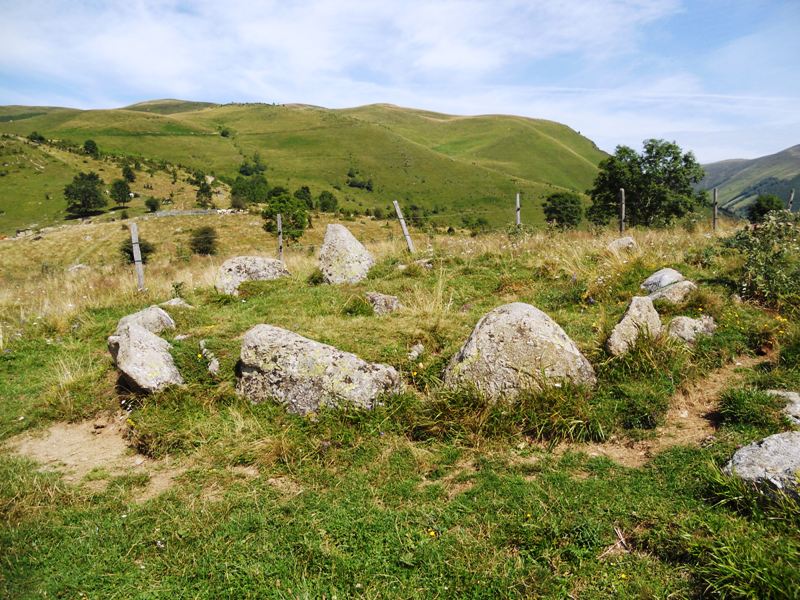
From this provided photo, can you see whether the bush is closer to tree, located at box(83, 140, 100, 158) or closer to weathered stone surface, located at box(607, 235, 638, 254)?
weathered stone surface, located at box(607, 235, 638, 254)

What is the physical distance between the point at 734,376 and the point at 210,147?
176 meters

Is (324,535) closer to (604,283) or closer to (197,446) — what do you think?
(197,446)

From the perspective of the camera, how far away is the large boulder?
5.98 m

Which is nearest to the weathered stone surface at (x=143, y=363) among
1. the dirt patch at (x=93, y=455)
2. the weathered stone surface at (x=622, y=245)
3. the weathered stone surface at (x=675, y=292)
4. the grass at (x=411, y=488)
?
the grass at (x=411, y=488)

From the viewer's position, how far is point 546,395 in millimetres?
5773

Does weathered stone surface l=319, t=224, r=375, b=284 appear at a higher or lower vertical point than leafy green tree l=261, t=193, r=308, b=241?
lower

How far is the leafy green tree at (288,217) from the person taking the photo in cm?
5741

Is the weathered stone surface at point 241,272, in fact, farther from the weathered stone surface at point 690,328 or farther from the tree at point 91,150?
the tree at point 91,150

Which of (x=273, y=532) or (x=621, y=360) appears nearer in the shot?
(x=273, y=532)

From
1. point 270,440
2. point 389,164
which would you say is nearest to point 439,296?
point 270,440

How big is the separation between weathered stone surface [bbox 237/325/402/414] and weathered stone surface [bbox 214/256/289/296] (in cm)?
686

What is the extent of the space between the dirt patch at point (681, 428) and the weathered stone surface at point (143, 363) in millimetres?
5569

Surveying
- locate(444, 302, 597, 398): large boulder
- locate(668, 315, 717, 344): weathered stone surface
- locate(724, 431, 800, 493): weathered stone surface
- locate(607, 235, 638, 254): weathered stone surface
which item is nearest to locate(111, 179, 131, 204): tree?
locate(607, 235, 638, 254): weathered stone surface

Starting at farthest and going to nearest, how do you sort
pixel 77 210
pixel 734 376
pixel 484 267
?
pixel 77 210 → pixel 484 267 → pixel 734 376
